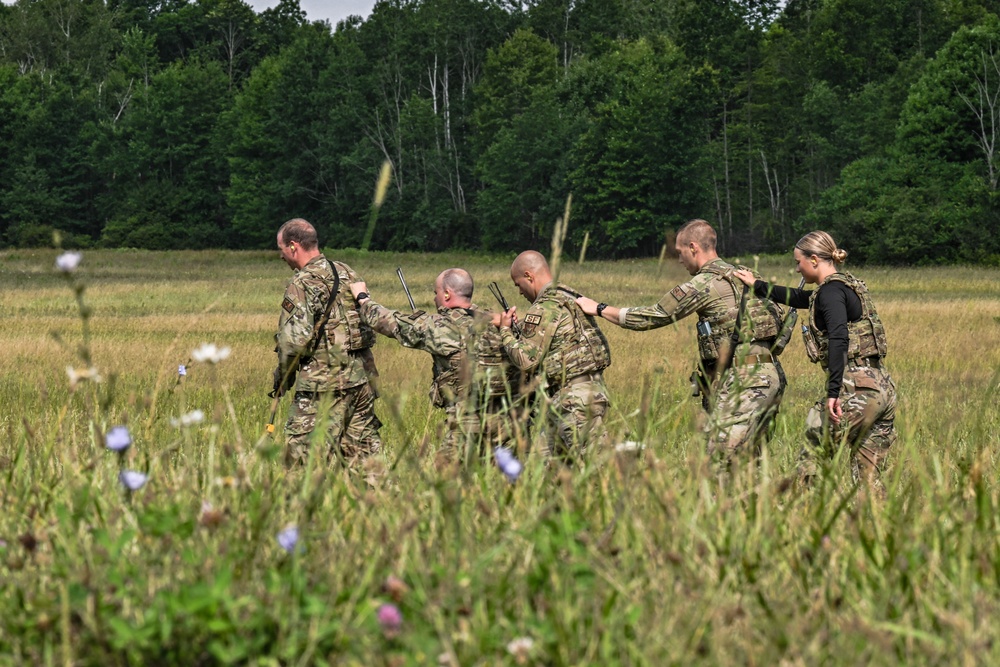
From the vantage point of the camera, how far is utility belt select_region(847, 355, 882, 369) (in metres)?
6.43

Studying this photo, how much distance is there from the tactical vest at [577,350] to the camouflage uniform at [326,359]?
1.15 m

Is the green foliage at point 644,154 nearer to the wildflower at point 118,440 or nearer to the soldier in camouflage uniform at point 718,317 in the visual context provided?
the soldier in camouflage uniform at point 718,317

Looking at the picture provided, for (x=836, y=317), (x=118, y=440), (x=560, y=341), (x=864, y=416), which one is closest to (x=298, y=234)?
(x=560, y=341)

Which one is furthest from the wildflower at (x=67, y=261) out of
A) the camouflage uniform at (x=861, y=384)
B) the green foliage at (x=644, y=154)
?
the green foliage at (x=644, y=154)

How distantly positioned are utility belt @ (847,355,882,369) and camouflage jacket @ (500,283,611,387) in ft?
3.98

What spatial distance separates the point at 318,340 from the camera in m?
7.09

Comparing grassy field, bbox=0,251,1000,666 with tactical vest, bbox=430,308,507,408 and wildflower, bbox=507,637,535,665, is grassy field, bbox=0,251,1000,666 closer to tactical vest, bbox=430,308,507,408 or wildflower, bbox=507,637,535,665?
wildflower, bbox=507,637,535,665

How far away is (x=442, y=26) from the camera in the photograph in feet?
242

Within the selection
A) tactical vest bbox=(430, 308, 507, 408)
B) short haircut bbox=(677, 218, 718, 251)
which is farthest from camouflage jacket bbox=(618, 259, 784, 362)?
tactical vest bbox=(430, 308, 507, 408)

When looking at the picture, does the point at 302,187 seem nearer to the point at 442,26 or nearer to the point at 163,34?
the point at 442,26

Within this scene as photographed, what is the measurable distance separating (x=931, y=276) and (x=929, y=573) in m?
36.6

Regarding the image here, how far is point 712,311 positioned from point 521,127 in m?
60.6

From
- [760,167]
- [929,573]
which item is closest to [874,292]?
[929,573]

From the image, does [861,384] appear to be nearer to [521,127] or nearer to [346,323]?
[346,323]
